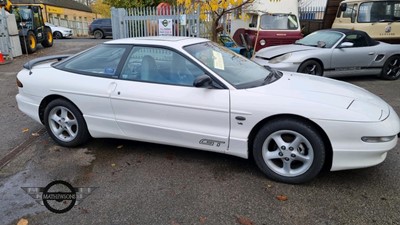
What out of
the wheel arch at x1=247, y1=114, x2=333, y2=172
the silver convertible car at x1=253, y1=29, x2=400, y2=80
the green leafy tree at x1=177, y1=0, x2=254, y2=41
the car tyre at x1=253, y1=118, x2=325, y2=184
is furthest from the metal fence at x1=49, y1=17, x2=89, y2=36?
the car tyre at x1=253, y1=118, x2=325, y2=184

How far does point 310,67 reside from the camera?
727 cm

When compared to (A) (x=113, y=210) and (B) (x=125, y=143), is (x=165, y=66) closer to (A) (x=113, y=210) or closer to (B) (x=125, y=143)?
(B) (x=125, y=143)

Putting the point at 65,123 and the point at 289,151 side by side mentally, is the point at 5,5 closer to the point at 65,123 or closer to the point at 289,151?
the point at 65,123

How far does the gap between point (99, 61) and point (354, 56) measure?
20.5 feet

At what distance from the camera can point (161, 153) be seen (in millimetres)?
3881

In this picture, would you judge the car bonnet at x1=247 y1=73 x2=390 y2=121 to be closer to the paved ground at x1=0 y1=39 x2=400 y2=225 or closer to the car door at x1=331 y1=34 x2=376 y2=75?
the paved ground at x1=0 y1=39 x2=400 y2=225

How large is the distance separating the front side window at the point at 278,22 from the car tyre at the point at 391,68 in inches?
115

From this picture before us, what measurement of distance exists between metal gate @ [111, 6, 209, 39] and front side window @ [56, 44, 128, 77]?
5589 mm

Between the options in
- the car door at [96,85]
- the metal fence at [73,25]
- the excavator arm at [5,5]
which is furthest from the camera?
the metal fence at [73,25]

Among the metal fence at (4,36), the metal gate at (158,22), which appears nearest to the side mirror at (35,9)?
the metal fence at (4,36)

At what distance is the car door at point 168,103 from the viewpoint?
127 inches

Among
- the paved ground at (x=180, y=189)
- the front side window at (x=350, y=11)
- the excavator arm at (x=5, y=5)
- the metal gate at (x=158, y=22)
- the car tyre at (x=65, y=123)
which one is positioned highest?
the excavator arm at (x=5, y=5)

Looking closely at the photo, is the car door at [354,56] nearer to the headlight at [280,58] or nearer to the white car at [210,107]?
the headlight at [280,58]

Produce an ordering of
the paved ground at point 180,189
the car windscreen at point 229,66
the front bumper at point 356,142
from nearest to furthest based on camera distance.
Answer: the paved ground at point 180,189, the front bumper at point 356,142, the car windscreen at point 229,66
